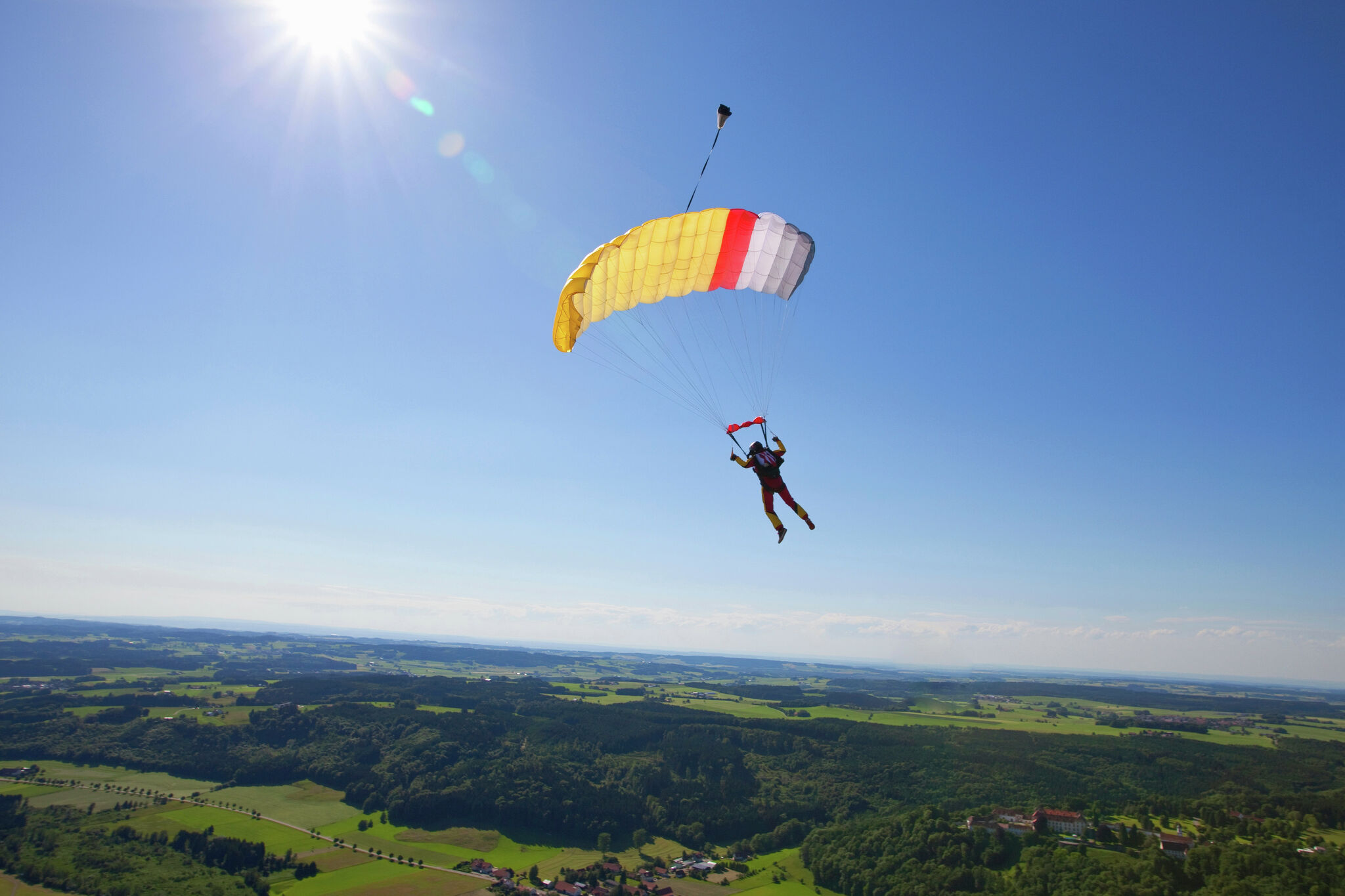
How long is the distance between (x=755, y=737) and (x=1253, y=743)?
59076mm

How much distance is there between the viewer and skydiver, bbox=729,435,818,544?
17.1m

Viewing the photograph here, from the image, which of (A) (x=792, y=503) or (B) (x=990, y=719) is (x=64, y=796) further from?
(B) (x=990, y=719)

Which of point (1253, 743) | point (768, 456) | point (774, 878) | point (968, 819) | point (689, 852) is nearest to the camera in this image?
point (768, 456)

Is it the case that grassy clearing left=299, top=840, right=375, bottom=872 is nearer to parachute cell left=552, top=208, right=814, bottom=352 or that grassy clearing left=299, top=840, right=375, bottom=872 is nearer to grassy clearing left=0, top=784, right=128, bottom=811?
grassy clearing left=0, top=784, right=128, bottom=811

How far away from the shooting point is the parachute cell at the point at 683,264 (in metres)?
17.1

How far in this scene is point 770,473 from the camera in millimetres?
17156

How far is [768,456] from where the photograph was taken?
1727cm

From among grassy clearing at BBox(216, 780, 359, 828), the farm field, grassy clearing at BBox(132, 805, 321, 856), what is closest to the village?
the farm field

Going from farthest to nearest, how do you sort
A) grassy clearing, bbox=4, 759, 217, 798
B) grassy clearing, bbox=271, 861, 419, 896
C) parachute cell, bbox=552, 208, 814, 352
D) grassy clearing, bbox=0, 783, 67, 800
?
grassy clearing, bbox=4, 759, 217, 798 → grassy clearing, bbox=0, 783, 67, 800 → grassy clearing, bbox=271, 861, 419, 896 → parachute cell, bbox=552, 208, 814, 352

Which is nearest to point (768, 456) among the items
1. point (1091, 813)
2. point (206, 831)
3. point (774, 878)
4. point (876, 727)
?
point (774, 878)

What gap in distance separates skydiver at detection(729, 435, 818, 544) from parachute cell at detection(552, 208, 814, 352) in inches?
184

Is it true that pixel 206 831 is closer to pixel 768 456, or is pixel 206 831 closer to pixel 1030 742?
pixel 768 456

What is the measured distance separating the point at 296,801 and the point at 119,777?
19654 millimetres

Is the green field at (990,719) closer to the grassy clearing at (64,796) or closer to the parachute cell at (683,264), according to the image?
the grassy clearing at (64,796)
